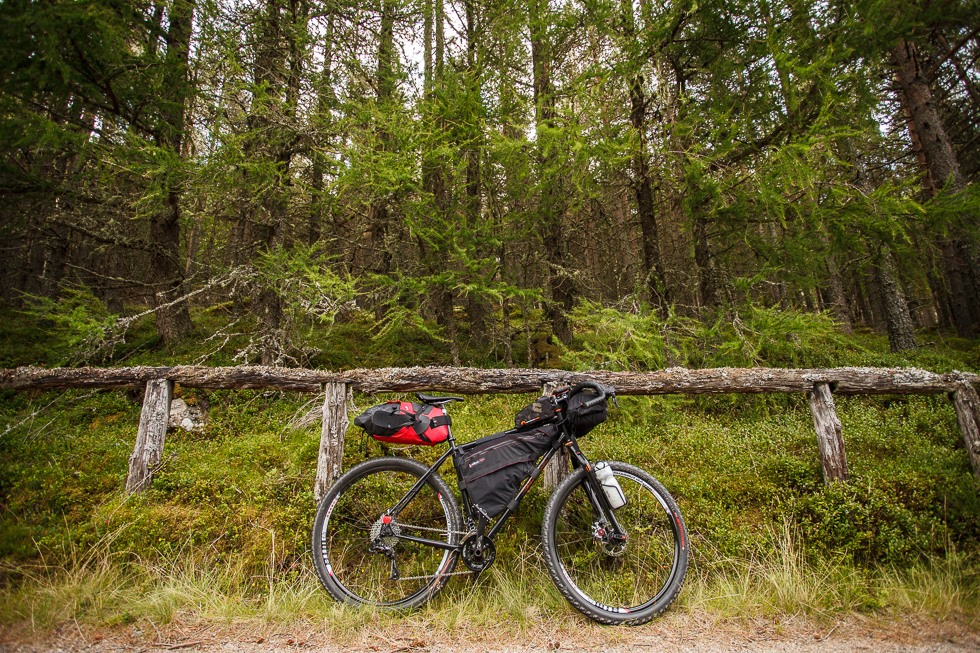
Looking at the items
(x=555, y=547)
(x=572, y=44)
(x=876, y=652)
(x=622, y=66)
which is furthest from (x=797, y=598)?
(x=572, y=44)

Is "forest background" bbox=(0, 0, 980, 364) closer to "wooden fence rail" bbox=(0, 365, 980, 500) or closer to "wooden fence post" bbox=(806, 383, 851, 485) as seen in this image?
"wooden fence rail" bbox=(0, 365, 980, 500)

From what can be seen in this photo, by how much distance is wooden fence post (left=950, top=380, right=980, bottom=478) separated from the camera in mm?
3588

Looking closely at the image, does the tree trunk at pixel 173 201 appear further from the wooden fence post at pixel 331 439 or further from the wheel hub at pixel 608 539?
the wheel hub at pixel 608 539

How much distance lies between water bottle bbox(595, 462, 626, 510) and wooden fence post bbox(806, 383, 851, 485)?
2.19 metres

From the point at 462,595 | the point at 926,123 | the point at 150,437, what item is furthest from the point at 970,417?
the point at 926,123

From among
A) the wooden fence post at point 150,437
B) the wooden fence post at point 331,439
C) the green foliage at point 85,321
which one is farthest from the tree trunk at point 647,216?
the green foliage at point 85,321

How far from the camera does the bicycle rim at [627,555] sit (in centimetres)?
269

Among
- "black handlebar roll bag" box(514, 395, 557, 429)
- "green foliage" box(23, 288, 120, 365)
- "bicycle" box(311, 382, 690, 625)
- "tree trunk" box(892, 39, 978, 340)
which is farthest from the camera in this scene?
"tree trunk" box(892, 39, 978, 340)

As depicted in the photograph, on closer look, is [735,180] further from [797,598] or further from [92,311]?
[92,311]

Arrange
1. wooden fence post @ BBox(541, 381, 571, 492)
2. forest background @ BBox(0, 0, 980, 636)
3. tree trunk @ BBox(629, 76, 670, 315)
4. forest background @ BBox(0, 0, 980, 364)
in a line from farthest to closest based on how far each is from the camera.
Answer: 1. tree trunk @ BBox(629, 76, 670, 315)
2. forest background @ BBox(0, 0, 980, 364)
3. wooden fence post @ BBox(541, 381, 571, 492)
4. forest background @ BBox(0, 0, 980, 636)

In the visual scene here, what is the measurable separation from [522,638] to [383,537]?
3.68 ft

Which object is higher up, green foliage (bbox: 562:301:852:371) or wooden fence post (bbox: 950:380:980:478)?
green foliage (bbox: 562:301:852:371)

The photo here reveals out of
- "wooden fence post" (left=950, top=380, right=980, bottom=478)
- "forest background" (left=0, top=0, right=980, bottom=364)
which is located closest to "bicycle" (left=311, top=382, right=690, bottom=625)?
"wooden fence post" (left=950, top=380, right=980, bottom=478)

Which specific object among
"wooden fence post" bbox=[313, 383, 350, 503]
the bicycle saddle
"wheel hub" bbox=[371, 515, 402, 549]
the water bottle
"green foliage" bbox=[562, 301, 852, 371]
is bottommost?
"wheel hub" bbox=[371, 515, 402, 549]
